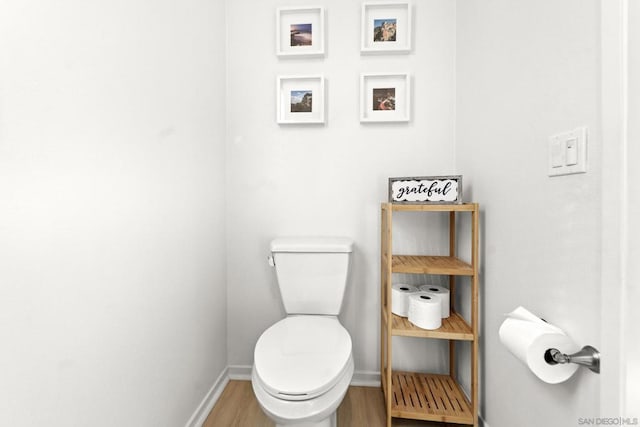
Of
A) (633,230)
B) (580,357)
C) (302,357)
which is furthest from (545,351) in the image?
(302,357)

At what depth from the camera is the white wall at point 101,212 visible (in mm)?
627

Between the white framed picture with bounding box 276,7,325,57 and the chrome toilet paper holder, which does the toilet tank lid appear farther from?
the white framed picture with bounding box 276,7,325,57

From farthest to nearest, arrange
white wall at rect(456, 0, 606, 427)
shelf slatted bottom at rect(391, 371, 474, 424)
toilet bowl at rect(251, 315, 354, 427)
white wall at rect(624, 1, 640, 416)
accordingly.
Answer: shelf slatted bottom at rect(391, 371, 474, 424), toilet bowl at rect(251, 315, 354, 427), white wall at rect(456, 0, 606, 427), white wall at rect(624, 1, 640, 416)

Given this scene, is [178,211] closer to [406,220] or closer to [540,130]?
[406,220]

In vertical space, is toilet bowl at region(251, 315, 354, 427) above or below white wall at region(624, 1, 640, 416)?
below

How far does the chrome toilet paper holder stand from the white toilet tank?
83 centimetres

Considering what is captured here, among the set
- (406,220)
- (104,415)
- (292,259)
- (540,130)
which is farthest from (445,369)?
(104,415)

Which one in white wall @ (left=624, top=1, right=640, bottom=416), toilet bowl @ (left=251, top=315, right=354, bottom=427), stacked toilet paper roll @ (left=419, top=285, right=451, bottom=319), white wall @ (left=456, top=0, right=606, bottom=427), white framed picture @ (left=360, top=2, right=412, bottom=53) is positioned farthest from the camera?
white framed picture @ (left=360, top=2, right=412, bottom=53)

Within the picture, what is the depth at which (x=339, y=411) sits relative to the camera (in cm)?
146

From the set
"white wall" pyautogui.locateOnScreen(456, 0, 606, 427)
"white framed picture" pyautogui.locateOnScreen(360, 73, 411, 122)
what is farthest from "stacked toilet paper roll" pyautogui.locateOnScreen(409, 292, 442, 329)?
"white framed picture" pyautogui.locateOnScreen(360, 73, 411, 122)

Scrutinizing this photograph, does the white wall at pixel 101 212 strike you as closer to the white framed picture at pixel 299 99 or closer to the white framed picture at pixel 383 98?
the white framed picture at pixel 299 99

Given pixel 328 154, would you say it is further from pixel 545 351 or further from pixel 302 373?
pixel 545 351

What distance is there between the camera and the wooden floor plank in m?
1.39

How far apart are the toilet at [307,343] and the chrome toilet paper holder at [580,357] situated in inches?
23.8
